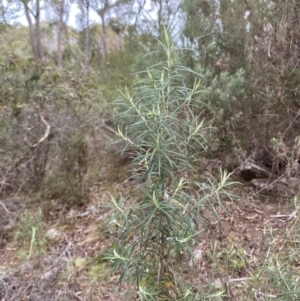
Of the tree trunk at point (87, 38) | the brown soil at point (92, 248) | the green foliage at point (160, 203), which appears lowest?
the brown soil at point (92, 248)

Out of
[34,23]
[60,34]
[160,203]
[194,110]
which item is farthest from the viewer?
[60,34]

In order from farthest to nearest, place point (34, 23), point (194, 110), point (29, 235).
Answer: point (34, 23), point (194, 110), point (29, 235)

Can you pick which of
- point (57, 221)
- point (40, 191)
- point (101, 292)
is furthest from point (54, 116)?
point (101, 292)

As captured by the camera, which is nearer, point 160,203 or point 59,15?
point 160,203

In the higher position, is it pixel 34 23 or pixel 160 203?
pixel 34 23

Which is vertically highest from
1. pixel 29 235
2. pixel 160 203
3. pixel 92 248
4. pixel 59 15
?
pixel 59 15

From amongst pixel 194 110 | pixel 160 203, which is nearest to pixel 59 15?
pixel 194 110

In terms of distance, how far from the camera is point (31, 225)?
11.2ft

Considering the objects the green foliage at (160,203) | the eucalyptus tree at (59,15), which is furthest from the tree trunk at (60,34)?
the green foliage at (160,203)

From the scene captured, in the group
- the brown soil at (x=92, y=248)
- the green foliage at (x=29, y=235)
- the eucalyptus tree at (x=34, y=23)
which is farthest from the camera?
the eucalyptus tree at (x=34, y=23)

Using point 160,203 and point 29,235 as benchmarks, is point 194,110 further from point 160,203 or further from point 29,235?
point 160,203

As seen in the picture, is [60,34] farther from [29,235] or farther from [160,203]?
[160,203]

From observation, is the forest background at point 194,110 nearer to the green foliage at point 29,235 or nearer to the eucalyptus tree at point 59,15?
the green foliage at point 29,235

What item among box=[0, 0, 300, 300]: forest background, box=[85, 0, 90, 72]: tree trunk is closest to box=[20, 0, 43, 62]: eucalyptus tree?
box=[0, 0, 300, 300]: forest background
